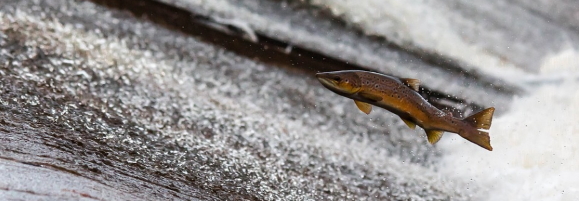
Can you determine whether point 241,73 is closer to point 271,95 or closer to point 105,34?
point 271,95

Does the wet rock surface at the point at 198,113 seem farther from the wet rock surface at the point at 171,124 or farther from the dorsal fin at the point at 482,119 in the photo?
the dorsal fin at the point at 482,119

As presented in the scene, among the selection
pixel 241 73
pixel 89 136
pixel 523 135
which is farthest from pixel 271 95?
pixel 523 135

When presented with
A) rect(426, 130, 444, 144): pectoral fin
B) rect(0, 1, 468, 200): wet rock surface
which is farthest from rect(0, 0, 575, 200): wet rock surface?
rect(426, 130, 444, 144): pectoral fin

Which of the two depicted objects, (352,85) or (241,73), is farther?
(241,73)

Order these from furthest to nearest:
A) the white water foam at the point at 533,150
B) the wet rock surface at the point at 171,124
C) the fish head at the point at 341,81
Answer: the white water foam at the point at 533,150
the wet rock surface at the point at 171,124
the fish head at the point at 341,81

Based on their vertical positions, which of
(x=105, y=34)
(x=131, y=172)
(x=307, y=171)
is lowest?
(x=131, y=172)

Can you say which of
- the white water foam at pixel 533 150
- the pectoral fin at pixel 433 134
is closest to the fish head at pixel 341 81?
the pectoral fin at pixel 433 134
